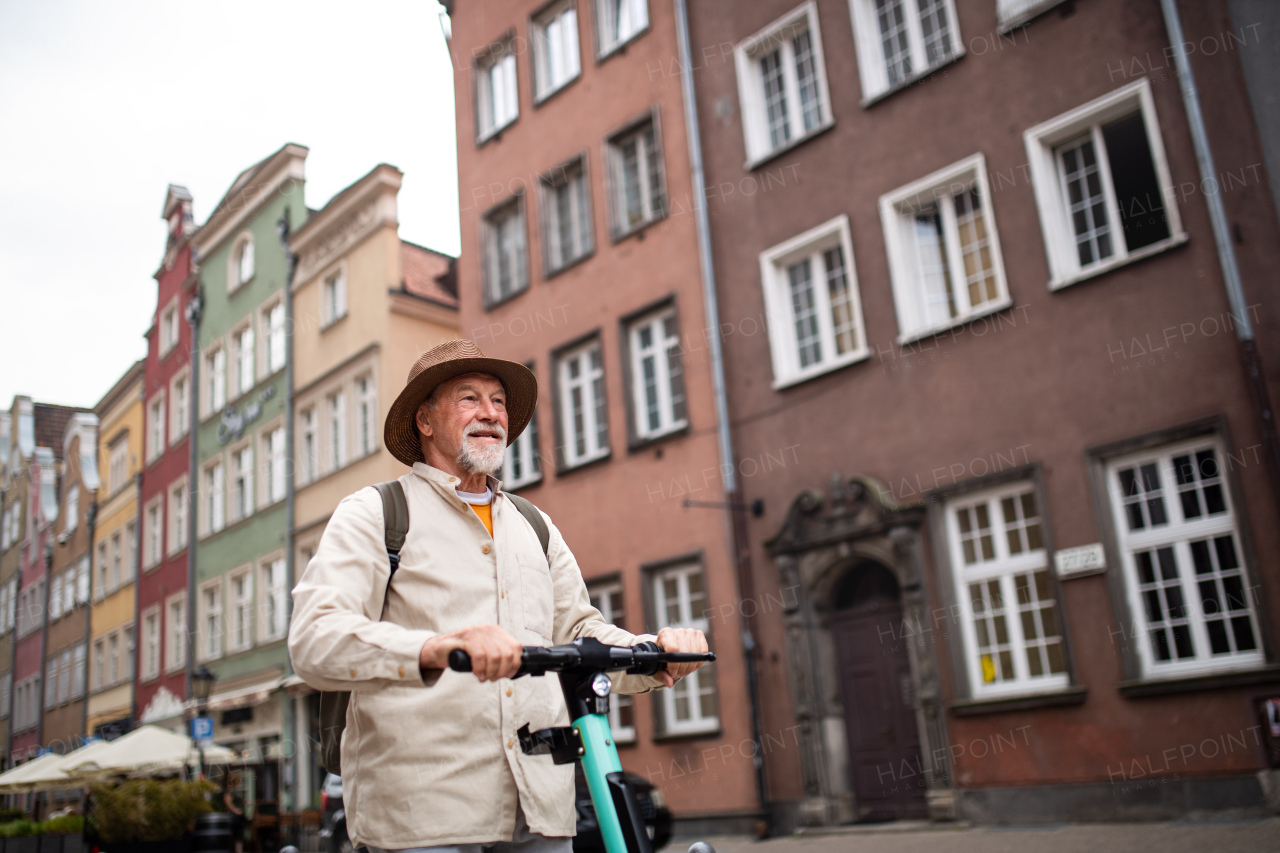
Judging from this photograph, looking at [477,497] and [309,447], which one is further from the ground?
[309,447]

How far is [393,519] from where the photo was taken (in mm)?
3045

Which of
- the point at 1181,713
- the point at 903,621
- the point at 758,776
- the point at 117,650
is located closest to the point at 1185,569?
the point at 1181,713

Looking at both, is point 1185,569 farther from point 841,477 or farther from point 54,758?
point 54,758

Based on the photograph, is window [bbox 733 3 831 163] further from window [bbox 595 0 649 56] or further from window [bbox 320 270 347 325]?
window [bbox 320 270 347 325]

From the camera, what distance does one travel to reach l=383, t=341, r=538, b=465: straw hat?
342 centimetres

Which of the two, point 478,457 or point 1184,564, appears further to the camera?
point 1184,564

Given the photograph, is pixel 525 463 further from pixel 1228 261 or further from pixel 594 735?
pixel 594 735

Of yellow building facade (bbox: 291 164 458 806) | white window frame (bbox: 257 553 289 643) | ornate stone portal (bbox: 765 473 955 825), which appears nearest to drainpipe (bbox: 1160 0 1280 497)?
ornate stone portal (bbox: 765 473 955 825)

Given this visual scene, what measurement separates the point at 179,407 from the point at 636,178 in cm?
2259

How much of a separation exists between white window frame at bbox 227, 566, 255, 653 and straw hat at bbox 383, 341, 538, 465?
27271 mm

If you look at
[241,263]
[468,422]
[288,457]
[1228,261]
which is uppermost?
[241,263]

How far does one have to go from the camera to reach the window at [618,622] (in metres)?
16.9

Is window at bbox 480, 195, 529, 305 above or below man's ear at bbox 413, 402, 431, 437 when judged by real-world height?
above

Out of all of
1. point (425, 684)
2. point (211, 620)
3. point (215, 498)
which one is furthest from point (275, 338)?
point (425, 684)
